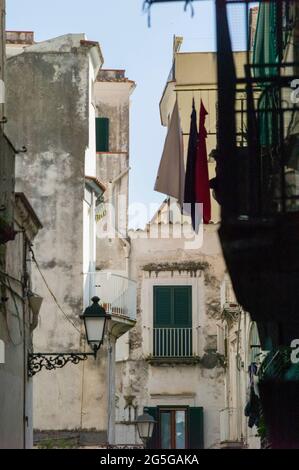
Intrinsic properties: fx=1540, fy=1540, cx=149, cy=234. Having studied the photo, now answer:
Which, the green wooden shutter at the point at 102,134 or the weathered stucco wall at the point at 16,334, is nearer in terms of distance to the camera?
the weathered stucco wall at the point at 16,334

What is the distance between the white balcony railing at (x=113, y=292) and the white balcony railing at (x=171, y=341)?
599cm

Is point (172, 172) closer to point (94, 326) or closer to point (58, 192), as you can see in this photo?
point (94, 326)

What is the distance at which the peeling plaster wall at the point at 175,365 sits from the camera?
36344 millimetres

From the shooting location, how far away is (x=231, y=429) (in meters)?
32.8

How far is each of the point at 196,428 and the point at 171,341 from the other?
2.13 metres

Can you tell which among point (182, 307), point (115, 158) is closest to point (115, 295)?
point (182, 307)

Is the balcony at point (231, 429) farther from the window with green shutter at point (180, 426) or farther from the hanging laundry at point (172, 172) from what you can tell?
the hanging laundry at point (172, 172)

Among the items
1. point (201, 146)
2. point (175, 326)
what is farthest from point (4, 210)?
point (175, 326)

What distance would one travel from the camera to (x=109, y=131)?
37.0m

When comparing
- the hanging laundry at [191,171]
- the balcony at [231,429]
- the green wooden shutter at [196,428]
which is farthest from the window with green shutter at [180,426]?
the hanging laundry at [191,171]

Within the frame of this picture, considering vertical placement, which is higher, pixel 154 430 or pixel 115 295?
pixel 115 295

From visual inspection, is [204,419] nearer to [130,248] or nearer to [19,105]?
[130,248]
